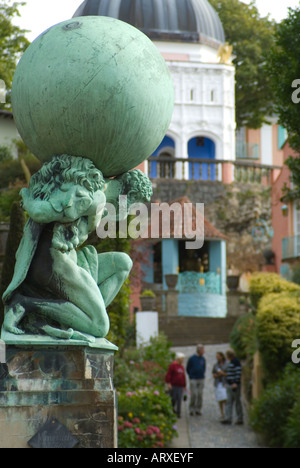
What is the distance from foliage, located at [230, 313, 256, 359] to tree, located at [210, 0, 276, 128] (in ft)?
73.8

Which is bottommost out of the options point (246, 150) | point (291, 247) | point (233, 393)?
point (233, 393)

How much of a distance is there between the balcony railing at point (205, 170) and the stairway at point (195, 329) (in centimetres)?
1169

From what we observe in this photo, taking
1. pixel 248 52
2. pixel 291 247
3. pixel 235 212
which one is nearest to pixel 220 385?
pixel 291 247

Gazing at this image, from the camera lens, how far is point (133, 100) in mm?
6836

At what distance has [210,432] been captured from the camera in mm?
15320

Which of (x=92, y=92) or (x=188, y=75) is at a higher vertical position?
(x=188, y=75)

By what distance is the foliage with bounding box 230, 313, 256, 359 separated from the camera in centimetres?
1923

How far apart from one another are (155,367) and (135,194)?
35.0 ft

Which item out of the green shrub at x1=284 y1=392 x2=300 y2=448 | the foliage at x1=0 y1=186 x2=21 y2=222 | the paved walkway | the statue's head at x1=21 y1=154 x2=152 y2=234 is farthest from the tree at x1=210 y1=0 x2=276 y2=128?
the statue's head at x1=21 y1=154 x2=152 y2=234

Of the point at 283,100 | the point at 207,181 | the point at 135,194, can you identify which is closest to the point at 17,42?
the point at 207,181

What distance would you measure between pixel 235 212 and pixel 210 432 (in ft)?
77.9

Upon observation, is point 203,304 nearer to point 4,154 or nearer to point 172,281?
point 172,281

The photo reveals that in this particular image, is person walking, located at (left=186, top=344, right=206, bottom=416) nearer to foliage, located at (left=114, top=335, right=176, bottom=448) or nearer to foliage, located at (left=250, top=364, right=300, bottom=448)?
foliage, located at (left=114, top=335, right=176, bottom=448)

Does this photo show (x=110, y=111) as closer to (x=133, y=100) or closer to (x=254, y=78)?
(x=133, y=100)
